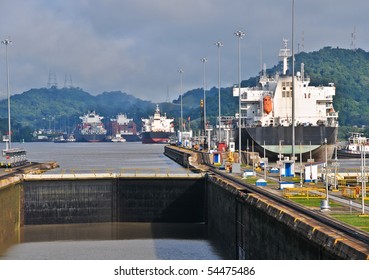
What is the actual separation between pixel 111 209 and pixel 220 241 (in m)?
17.8

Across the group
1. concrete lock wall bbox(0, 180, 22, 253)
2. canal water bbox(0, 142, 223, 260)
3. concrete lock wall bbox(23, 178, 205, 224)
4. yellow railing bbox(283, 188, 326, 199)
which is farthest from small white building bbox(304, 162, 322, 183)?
concrete lock wall bbox(0, 180, 22, 253)

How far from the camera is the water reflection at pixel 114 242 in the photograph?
56812mm

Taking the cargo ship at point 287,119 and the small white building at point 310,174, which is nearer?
the small white building at point 310,174

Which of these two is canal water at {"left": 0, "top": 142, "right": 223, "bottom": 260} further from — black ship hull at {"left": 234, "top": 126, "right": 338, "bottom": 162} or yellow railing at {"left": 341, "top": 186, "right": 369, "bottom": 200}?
black ship hull at {"left": 234, "top": 126, "right": 338, "bottom": 162}

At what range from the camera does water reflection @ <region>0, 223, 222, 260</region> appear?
56812mm

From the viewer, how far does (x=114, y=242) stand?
2509 inches

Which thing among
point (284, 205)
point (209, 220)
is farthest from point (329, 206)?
point (209, 220)

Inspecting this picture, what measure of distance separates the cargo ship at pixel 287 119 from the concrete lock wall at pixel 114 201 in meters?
37.0

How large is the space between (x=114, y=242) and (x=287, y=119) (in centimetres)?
6270

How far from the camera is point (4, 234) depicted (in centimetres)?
6388

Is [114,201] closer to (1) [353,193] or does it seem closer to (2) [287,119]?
(1) [353,193]

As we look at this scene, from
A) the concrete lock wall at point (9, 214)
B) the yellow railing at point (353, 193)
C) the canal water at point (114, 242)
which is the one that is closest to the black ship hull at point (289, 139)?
the canal water at point (114, 242)

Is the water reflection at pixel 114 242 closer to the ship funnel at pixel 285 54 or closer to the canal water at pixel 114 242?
the canal water at pixel 114 242

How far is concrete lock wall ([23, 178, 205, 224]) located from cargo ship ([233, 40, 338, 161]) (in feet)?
122
